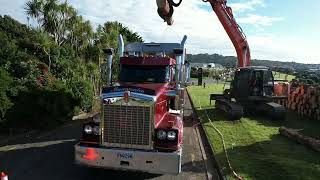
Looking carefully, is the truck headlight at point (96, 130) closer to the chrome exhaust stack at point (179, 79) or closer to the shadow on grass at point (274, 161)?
the shadow on grass at point (274, 161)

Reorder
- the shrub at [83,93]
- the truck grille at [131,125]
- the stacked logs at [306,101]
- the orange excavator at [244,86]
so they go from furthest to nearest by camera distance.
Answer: the stacked logs at [306,101] → the orange excavator at [244,86] → the shrub at [83,93] → the truck grille at [131,125]

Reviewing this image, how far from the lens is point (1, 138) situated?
48.9 feet

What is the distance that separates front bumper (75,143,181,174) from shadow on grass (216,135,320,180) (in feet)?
6.23

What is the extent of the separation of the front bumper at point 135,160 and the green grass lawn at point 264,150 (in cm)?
166

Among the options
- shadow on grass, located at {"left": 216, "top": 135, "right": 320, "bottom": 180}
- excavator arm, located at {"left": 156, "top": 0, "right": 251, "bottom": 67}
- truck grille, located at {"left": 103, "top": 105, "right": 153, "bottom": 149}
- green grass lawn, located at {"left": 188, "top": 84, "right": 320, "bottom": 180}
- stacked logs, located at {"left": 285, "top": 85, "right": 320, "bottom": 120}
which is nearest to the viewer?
truck grille, located at {"left": 103, "top": 105, "right": 153, "bottom": 149}

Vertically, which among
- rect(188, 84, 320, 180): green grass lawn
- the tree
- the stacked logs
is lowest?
rect(188, 84, 320, 180): green grass lawn

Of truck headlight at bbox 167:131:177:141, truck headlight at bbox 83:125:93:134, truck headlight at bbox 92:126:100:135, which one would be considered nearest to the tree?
truck headlight at bbox 83:125:93:134

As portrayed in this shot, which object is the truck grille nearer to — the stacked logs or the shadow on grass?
the shadow on grass

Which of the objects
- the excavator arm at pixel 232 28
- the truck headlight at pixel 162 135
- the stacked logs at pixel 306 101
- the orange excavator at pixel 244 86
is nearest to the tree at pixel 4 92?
the truck headlight at pixel 162 135

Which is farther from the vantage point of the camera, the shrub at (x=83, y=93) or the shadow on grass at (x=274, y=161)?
the shrub at (x=83, y=93)

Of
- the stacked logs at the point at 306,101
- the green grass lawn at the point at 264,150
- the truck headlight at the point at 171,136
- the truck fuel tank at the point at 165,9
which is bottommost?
the green grass lawn at the point at 264,150

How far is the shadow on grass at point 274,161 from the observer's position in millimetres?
10445

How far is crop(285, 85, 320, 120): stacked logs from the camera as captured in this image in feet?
71.9

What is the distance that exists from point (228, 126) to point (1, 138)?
867 cm
